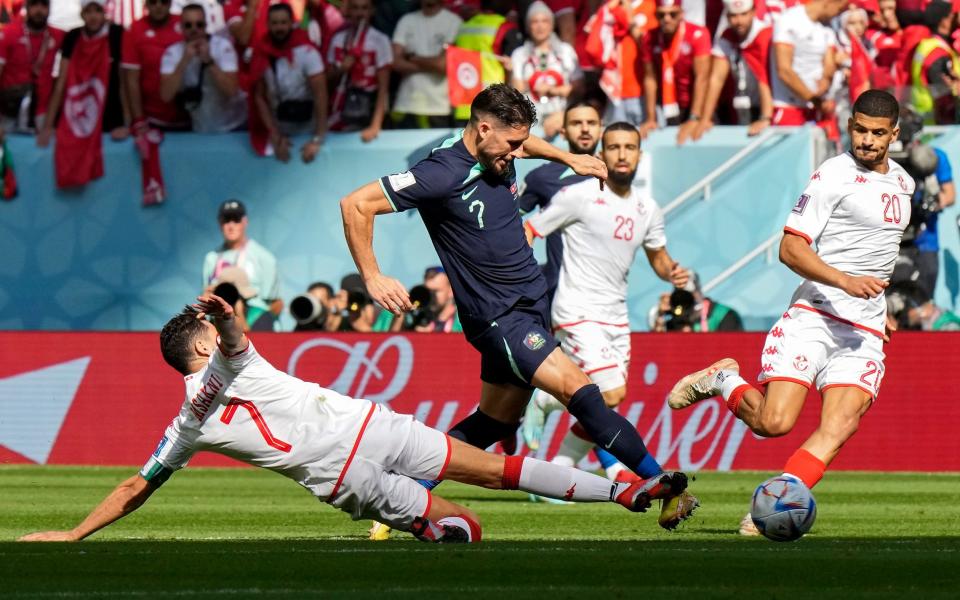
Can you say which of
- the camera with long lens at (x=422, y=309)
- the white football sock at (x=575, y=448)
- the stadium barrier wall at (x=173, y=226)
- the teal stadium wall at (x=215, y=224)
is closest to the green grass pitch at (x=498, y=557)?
the white football sock at (x=575, y=448)

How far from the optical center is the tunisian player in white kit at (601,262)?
462 inches

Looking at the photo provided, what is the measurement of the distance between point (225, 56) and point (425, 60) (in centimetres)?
221

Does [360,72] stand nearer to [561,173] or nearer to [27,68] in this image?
[27,68]

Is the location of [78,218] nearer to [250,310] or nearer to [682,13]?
[250,310]

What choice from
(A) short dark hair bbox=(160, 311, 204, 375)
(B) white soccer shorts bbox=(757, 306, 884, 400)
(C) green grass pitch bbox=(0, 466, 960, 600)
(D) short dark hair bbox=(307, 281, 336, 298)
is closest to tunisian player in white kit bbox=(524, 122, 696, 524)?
(C) green grass pitch bbox=(0, 466, 960, 600)

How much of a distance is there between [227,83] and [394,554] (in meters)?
12.3

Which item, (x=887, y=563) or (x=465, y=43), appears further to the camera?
(x=465, y=43)

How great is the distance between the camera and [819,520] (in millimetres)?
10391

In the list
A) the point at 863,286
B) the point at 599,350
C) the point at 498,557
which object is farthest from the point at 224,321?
the point at 599,350

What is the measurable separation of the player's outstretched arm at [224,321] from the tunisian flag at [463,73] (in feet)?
34.6

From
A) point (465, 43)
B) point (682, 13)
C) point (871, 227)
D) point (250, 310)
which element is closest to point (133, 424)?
point (250, 310)

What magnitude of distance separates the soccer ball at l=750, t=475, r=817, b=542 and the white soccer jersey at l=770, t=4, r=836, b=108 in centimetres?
1014

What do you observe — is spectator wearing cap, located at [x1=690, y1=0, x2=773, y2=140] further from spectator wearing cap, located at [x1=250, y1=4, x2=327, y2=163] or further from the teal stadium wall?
spectator wearing cap, located at [x1=250, y1=4, x2=327, y2=163]

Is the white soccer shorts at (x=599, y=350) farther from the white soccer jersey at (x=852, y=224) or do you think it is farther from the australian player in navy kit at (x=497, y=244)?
the white soccer jersey at (x=852, y=224)
